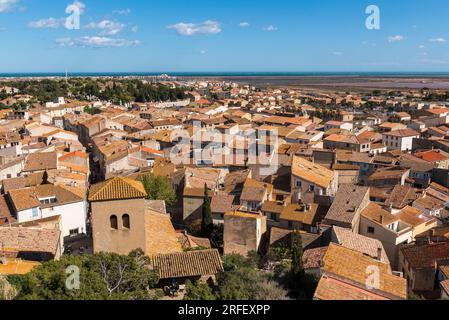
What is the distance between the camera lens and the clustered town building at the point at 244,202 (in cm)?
2003

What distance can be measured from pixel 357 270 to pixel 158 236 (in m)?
10.6

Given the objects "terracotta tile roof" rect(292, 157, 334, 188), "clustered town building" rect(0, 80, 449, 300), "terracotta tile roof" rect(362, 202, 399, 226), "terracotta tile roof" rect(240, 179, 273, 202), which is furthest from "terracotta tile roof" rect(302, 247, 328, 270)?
"terracotta tile roof" rect(292, 157, 334, 188)

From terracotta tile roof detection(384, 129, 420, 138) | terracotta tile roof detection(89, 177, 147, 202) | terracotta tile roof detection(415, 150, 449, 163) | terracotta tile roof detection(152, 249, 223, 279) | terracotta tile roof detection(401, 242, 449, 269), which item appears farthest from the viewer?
terracotta tile roof detection(384, 129, 420, 138)

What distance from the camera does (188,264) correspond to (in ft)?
64.6

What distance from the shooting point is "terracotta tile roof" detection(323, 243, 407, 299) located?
16.6 metres

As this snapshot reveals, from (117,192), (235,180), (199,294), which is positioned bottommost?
(235,180)

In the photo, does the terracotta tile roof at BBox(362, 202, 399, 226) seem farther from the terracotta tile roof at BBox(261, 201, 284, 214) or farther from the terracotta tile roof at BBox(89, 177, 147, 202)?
the terracotta tile roof at BBox(89, 177, 147, 202)

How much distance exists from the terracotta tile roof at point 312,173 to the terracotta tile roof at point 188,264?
18.4 m

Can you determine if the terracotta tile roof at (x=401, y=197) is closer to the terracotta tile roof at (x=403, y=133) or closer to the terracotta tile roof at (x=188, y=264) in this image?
the terracotta tile roof at (x=188, y=264)

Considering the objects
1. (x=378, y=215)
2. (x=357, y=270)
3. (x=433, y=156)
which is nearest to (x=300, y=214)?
(x=378, y=215)

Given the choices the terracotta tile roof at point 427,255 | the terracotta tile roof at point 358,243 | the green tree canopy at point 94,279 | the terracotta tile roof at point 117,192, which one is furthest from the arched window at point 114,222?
the terracotta tile roof at point 427,255

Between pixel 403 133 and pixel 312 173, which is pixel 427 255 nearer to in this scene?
pixel 312 173

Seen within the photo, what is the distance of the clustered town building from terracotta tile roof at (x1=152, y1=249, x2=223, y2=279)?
0.05 m
